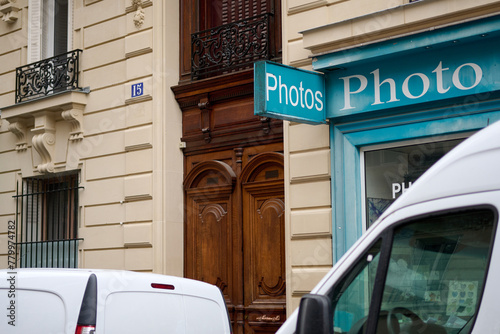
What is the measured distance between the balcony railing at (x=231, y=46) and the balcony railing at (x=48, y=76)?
2.29 metres

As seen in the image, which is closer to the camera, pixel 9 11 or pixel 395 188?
pixel 395 188

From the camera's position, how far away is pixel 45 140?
11.7 m

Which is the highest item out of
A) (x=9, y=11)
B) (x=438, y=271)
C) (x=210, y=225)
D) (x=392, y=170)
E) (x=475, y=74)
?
(x=9, y=11)

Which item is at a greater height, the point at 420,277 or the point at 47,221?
the point at 47,221

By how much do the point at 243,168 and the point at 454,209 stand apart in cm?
705

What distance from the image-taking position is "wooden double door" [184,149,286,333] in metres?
9.25

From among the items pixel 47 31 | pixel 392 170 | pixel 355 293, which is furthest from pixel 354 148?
pixel 47 31

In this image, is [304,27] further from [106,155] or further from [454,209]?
[454,209]

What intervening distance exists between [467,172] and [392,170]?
5252 millimetres

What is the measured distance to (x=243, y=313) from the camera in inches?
375

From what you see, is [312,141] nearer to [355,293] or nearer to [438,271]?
[355,293]

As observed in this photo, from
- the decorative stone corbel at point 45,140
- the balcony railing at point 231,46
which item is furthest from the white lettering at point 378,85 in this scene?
the decorative stone corbel at point 45,140

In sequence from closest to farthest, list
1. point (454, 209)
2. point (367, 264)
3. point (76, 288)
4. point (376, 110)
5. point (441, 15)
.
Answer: point (454, 209), point (367, 264), point (76, 288), point (441, 15), point (376, 110)

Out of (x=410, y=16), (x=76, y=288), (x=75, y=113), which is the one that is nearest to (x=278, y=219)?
(x=410, y=16)
